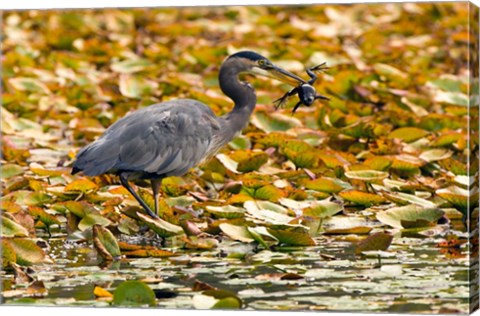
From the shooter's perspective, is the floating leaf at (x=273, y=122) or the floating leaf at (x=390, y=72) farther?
the floating leaf at (x=390, y=72)

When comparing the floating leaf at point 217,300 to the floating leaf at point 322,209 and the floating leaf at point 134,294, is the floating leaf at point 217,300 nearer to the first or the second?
the floating leaf at point 134,294

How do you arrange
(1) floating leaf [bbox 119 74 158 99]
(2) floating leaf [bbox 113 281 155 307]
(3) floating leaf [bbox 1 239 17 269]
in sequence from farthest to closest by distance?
(1) floating leaf [bbox 119 74 158 99] < (3) floating leaf [bbox 1 239 17 269] < (2) floating leaf [bbox 113 281 155 307]

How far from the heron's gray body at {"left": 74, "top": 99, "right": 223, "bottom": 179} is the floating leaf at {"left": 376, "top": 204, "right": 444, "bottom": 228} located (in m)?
1.25

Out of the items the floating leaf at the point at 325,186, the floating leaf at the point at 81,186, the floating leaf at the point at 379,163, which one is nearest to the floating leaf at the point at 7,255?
the floating leaf at the point at 81,186

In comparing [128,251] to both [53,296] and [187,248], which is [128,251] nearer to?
[187,248]

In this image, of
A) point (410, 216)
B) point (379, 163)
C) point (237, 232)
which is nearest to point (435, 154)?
point (379, 163)

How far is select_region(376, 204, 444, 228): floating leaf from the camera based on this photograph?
7055mm

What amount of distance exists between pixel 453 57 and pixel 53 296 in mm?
7215

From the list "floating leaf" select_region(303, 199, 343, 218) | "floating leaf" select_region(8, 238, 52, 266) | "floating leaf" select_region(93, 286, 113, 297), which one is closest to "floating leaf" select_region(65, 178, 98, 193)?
"floating leaf" select_region(8, 238, 52, 266)

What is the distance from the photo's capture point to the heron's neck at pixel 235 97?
26.4 ft

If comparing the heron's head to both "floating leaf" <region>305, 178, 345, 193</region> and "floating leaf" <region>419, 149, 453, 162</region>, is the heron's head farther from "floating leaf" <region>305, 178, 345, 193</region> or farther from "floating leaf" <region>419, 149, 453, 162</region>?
"floating leaf" <region>419, 149, 453, 162</region>

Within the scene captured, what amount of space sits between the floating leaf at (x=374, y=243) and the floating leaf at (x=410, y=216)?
38cm

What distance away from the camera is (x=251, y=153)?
8539 mm

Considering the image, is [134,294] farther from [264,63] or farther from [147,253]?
[264,63]
